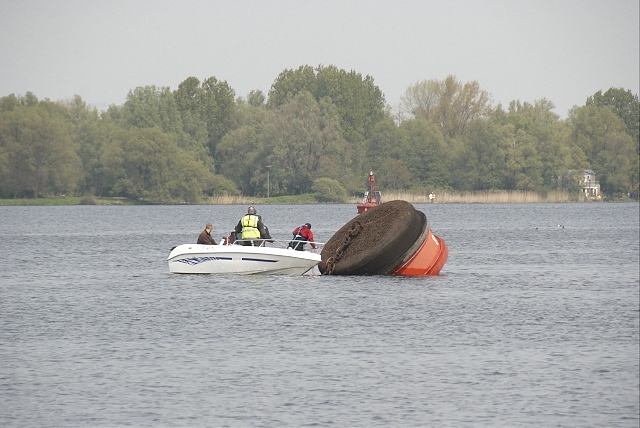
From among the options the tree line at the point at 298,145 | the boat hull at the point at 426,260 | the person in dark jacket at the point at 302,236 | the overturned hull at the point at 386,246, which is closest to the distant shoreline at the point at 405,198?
the tree line at the point at 298,145

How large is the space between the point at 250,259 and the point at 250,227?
2.97 feet

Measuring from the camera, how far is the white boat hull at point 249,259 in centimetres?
3095

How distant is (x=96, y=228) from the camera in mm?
76562

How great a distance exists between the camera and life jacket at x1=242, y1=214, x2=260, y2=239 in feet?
103

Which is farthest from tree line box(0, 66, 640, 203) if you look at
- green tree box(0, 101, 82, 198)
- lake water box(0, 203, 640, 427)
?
lake water box(0, 203, 640, 427)

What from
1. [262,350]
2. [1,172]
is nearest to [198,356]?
[262,350]

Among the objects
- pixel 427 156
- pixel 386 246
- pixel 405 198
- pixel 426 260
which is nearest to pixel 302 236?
pixel 386 246

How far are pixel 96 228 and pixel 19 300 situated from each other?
48442 millimetres

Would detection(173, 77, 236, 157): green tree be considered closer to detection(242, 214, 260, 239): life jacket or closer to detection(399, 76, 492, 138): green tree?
detection(399, 76, 492, 138): green tree

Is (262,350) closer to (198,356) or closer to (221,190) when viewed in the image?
(198,356)

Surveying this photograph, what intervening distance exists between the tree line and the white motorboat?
322 ft

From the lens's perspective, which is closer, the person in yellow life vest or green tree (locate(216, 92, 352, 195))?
the person in yellow life vest

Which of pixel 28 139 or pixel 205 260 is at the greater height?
pixel 28 139

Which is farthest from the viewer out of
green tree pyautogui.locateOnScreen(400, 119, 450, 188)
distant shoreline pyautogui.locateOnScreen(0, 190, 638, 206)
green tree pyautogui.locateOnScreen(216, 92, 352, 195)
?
green tree pyautogui.locateOnScreen(400, 119, 450, 188)
